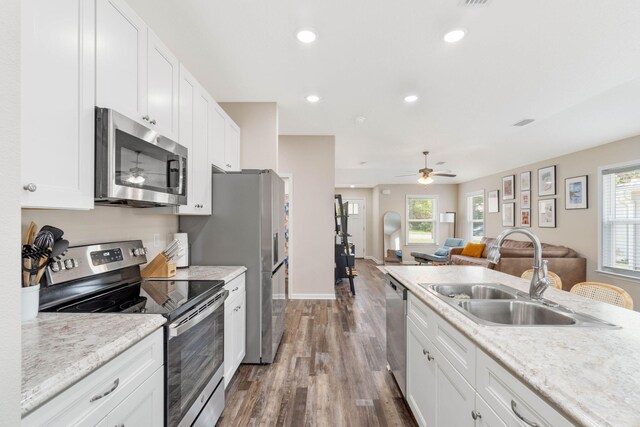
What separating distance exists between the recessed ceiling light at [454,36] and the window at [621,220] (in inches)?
157

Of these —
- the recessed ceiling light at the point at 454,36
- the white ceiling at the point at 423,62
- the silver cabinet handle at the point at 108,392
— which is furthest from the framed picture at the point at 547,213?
the silver cabinet handle at the point at 108,392

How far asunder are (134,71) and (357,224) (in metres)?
8.77

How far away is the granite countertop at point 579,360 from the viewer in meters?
0.68

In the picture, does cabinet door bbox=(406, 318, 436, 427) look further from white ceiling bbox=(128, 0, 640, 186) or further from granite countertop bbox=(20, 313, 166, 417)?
white ceiling bbox=(128, 0, 640, 186)

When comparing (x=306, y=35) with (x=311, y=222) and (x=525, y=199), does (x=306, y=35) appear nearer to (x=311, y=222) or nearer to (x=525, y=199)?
(x=311, y=222)

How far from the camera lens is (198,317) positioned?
150cm

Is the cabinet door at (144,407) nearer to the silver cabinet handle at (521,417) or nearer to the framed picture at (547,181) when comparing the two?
the silver cabinet handle at (521,417)

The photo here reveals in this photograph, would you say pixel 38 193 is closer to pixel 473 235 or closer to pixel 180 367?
pixel 180 367

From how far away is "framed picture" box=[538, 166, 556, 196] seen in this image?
548 centimetres

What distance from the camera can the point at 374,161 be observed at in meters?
6.41

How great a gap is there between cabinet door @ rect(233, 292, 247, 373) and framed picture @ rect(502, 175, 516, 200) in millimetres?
6628

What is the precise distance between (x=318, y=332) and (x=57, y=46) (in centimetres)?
320

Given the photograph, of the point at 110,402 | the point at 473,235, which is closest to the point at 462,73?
the point at 110,402

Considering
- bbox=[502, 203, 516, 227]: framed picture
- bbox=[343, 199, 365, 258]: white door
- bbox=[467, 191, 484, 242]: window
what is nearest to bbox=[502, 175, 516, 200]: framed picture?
bbox=[502, 203, 516, 227]: framed picture
